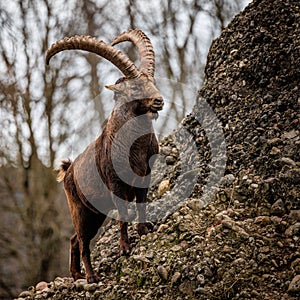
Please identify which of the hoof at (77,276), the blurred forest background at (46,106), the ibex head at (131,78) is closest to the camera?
the ibex head at (131,78)

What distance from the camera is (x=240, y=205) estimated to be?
5.00 m

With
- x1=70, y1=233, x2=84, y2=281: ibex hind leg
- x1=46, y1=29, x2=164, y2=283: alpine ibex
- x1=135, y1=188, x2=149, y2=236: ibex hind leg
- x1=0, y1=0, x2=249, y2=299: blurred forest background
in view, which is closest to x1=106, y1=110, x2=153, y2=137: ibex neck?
x1=46, y1=29, x2=164, y2=283: alpine ibex

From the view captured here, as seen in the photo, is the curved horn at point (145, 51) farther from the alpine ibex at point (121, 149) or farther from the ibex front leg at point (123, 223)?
the ibex front leg at point (123, 223)

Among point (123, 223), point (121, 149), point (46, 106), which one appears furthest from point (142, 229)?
point (46, 106)

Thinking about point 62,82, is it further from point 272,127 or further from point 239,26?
point 272,127

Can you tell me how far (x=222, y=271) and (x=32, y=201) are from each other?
36.9 feet

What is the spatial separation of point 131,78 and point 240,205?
1.74 m

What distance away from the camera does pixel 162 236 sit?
504cm

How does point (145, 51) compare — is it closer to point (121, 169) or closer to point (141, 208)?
point (121, 169)

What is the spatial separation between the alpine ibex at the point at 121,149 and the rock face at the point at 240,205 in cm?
46

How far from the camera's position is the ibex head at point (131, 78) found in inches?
183

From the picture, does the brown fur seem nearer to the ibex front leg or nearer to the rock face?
the ibex front leg

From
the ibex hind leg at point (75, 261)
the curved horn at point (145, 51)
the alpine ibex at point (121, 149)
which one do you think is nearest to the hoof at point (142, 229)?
the alpine ibex at point (121, 149)

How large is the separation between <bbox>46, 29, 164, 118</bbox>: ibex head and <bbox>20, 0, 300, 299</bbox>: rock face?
4.28ft
